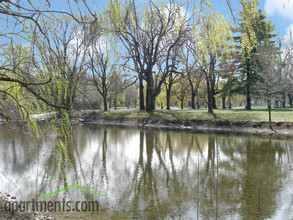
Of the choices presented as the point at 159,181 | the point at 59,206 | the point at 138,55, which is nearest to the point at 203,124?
the point at 138,55

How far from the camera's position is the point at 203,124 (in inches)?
730

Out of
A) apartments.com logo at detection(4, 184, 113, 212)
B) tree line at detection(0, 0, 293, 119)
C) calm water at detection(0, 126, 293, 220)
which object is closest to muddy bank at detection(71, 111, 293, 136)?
tree line at detection(0, 0, 293, 119)

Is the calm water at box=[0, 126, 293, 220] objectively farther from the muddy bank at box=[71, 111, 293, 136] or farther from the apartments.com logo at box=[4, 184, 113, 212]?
the muddy bank at box=[71, 111, 293, 136]

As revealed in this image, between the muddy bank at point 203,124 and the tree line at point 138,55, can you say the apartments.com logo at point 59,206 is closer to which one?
the tree line at point 138,55

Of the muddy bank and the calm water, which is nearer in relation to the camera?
the calm water

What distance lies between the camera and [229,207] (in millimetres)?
4148

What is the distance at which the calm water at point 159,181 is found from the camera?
394cm

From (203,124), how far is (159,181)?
1360 cm

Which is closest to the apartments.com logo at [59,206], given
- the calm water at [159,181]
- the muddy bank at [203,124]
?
the calm water at [159,181]

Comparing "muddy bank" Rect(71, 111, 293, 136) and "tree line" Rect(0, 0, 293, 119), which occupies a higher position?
"tree line" Rect(0, 0, 293, 119)

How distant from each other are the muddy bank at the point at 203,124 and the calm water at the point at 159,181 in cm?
543

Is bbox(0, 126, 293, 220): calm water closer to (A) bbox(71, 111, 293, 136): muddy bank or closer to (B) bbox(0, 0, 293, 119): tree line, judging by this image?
(B) bbox(0, 0, 293, 119): tree line

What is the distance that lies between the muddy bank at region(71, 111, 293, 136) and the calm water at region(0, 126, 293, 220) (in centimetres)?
543

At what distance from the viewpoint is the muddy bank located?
15234mm
